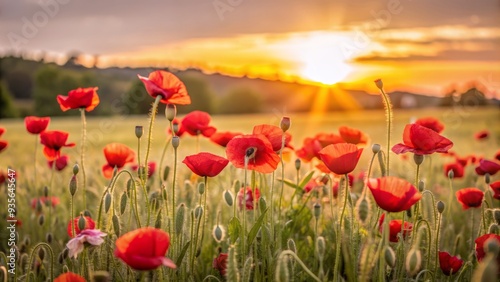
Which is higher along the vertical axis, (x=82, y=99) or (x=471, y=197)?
(x=82, y=99)

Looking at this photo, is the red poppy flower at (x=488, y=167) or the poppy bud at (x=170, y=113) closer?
the poppy bud at (x=170, y=113)

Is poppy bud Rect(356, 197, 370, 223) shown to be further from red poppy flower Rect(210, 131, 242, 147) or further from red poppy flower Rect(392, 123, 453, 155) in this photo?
red poppy flower Rect(210, 131, 242, 147)

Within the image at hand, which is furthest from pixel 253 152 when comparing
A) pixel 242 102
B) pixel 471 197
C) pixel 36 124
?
pixel 242 102

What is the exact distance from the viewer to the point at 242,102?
187ft

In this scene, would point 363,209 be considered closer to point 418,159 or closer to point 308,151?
point 418,159

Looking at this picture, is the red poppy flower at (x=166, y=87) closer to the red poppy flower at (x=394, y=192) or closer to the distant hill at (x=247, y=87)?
the red poppy flower at (x=394, y=192)

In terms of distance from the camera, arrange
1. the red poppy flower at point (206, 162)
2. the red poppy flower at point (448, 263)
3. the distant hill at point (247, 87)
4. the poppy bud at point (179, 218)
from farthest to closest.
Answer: the distant hill at point (247, 87), the red poppy flower at point (448, 263), the poppy bud at point (179, 218), the red poppy flower at point (206, 162)

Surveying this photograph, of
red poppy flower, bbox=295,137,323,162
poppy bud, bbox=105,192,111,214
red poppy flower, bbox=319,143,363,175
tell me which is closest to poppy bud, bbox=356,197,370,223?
red poppy flower, bbox=319,143,363,175

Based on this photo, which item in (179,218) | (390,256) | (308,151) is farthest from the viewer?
(308,151)

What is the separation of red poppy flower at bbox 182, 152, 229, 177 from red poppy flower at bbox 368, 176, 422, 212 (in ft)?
1.67

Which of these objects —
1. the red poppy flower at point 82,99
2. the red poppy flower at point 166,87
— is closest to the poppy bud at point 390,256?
the red poppy flower at point 166,87

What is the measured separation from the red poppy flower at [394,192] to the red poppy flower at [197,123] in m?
1.26

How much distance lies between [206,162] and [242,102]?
55.4 metres

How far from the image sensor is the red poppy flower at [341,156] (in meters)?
1.64
